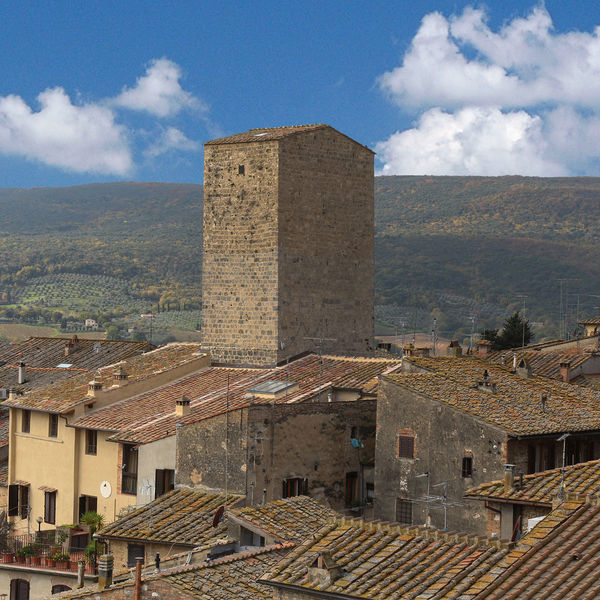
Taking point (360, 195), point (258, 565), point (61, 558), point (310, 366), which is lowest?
point (61, 558)

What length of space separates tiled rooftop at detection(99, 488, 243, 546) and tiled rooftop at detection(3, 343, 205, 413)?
7.89 m

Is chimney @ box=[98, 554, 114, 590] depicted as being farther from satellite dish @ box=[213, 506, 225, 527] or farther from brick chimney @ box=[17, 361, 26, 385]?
brick chimney @ box=[17, 361, 26, 385]

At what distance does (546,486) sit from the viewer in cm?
2111

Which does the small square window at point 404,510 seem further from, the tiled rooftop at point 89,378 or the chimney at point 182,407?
the tiled rooftop at point 89,378

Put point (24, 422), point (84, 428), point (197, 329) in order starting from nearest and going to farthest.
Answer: point (84, 428)
point (24, 422)
point (197, 329)

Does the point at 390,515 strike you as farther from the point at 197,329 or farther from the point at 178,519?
the point at 197,329

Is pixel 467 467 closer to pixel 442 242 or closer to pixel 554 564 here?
pixel 554 564

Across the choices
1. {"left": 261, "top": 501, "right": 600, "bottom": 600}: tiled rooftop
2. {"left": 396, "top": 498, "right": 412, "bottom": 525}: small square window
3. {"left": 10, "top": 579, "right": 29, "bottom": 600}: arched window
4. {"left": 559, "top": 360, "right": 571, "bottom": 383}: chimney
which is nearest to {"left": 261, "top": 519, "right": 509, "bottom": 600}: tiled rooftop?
{"left": 261, "top": 501, "right": 600, "bottom": 600}: tiled rooftop

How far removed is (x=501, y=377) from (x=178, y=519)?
9.50 metres

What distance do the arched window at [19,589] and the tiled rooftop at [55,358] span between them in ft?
43.0

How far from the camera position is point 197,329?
9912 centimetres

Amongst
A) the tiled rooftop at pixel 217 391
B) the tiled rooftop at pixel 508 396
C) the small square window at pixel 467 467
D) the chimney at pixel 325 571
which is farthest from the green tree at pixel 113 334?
the chimney at pixel 325 571

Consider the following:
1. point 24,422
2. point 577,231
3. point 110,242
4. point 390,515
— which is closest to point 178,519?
point 390,515

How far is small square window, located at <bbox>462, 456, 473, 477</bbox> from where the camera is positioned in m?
26.8
